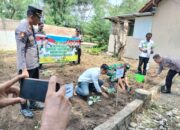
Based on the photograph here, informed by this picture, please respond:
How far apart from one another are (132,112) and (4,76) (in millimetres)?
4074

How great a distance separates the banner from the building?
4.83m

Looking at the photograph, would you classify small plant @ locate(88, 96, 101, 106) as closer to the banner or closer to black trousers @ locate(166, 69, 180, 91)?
black trousers @ locate(166, 69, 180, 91)

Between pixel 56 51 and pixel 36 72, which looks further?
pixel 56 51

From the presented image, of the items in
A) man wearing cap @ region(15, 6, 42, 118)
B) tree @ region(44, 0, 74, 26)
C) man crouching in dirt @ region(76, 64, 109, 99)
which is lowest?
man crouching in dirt @ region(76, 64, 109, 99)

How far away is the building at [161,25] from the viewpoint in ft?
39.4

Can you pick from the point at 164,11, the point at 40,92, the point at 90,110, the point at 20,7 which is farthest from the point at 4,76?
the point at 20,7

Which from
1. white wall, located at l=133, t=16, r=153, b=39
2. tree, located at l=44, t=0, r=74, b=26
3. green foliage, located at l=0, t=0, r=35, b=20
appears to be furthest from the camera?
green foliage, located at l=0, t=0, r=35, b=20

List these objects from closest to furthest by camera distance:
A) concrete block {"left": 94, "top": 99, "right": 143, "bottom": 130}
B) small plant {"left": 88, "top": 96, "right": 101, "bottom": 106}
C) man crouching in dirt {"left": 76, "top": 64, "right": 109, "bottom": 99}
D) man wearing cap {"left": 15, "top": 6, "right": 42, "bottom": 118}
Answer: man wearing cap {"left": 15, "top": 6, "right": 42, "bottom": 118} → concrete block {"left": 94, "top": 99, "right": 143, "bottom": 130} → small plant {"left": 88, "top": 96, "right": 101, "bottom": 106} → man crouching in dirt {"left": 76, "top": 64, "right": 109, "bottom": 99}

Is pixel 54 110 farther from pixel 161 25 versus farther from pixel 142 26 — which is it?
pixel 142 26

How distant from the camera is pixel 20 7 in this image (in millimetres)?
25953

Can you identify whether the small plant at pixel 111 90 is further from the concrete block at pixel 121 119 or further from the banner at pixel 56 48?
the banner at pixel 56 48

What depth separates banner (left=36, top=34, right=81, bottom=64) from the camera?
859 cm

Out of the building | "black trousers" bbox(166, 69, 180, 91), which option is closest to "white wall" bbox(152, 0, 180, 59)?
the building

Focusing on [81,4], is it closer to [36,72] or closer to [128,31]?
[128,31]
